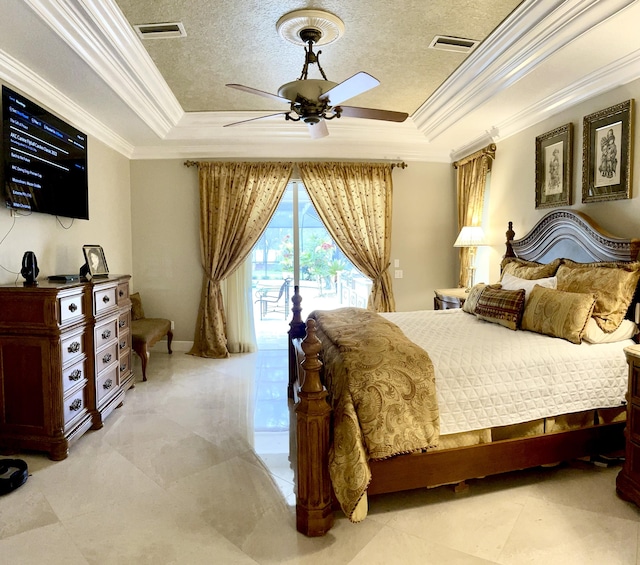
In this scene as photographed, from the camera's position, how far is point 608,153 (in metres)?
3.15

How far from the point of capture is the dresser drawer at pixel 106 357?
10.5 ft

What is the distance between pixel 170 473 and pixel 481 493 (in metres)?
1.83

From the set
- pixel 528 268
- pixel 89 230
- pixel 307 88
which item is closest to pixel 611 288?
pixel 528 268

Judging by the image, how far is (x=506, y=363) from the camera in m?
2.31

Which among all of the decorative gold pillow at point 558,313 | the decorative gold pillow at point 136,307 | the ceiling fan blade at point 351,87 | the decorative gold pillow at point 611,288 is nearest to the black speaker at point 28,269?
the decorative gold pillow at point 136,307

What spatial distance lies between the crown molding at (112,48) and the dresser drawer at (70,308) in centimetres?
164

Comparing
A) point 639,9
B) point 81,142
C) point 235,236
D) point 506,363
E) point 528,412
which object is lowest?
point 528,412

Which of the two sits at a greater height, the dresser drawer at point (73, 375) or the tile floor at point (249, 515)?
the dresser drawer at point (73, 375)

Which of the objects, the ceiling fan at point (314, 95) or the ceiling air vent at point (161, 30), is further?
the ceiling air vent at point (161, 30)

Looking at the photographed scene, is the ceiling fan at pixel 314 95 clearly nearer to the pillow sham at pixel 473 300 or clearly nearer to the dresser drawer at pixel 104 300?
the pillow sham at pixel 473 300

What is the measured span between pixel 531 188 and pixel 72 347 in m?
4.26

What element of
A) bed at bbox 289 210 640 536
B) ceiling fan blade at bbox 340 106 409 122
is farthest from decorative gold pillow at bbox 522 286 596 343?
ceiling fan blade at bbox 340 106 409 122

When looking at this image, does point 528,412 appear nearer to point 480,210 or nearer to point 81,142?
point 480,210

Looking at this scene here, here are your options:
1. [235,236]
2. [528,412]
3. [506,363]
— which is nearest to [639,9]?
[506,363]
